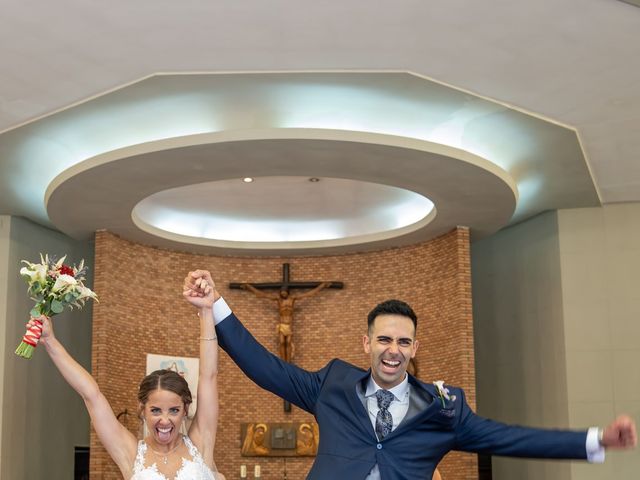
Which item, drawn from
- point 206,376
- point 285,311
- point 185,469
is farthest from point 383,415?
point 285,311

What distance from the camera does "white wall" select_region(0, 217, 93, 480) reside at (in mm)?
15289

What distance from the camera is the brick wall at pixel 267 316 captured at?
49.5 ft

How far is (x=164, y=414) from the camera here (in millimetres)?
4500

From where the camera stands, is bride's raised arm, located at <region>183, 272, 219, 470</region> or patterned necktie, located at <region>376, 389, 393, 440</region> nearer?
patterned necktie, located at <region>376, 389, 393, 440</region>

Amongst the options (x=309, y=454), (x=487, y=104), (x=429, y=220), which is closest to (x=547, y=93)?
(x=487, y=104)

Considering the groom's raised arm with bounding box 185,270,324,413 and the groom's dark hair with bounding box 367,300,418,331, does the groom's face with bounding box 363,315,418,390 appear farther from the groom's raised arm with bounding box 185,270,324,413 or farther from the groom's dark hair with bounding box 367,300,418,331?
the groom's raised arm with bounding box 185,270,324,413

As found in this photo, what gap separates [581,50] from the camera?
397 inches

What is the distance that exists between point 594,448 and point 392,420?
0.80 m

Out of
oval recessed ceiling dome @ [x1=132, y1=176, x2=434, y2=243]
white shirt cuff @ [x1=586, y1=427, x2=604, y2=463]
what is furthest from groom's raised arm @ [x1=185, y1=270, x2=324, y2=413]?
oval recessed ceiling dome @ [x1=132, y1=176, x2=434, y2=243]

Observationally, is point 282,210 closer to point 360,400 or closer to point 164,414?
point 164,414

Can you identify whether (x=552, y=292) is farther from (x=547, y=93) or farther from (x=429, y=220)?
(x=547, y=93)

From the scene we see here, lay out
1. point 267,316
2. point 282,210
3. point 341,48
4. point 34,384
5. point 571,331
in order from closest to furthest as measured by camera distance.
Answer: point 341,48 → point 571,331 → point 34,384 → point 282,210 → point 267,316

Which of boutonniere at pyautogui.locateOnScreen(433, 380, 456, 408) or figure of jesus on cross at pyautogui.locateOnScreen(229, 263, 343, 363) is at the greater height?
figure of jesus on cross at pyautogui.locateOnScreen(229, 263, 343, 363)

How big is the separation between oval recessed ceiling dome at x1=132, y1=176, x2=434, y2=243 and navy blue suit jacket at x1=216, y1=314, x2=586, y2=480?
10.5 m
